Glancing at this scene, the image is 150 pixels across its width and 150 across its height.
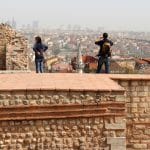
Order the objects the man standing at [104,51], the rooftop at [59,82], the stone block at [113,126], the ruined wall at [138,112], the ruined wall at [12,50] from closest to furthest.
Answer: the rooftop at [59,82]
the stone block at [113,126]
the ruined wall at [138,112]
the man standing at [104,51]
the ruined wall at [12,50]

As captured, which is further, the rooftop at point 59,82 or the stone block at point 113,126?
the stone block at point 113,126

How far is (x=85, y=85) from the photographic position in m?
10.4

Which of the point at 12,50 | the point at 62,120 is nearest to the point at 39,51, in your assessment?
the point at 12,50

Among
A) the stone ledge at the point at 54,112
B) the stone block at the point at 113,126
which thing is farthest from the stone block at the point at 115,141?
the stone ledge at the point at 54,112

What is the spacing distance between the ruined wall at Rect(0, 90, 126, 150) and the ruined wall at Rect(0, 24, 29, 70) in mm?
8989

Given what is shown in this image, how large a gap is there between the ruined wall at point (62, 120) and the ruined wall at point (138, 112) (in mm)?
1029

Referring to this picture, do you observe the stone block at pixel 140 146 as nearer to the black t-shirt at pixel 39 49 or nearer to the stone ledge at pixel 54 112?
the stone ledge at pixel 54 112

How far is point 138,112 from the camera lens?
1123cm

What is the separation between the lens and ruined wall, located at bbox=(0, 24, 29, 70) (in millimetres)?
19094

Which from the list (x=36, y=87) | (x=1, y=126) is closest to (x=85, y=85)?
(x=36, y=87)

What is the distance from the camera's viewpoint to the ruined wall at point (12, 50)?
19094 millimetres

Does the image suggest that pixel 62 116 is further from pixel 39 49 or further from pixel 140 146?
pixel 39 49

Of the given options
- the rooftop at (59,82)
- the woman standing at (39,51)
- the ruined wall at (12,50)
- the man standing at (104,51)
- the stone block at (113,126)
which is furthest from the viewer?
the ruined wall at (12,50)

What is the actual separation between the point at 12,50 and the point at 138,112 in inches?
358
